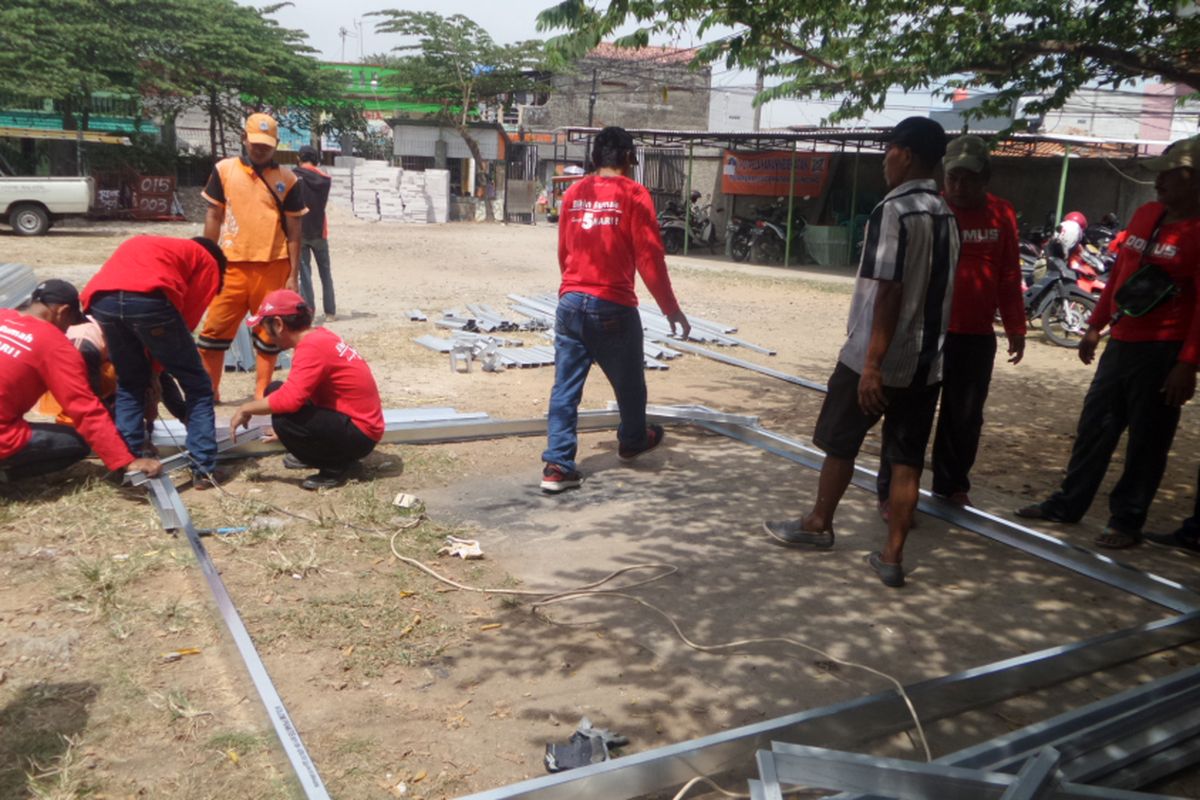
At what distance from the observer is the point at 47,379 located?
4.59 meters

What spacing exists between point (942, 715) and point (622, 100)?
42998 millimetres

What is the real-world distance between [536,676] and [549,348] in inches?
251

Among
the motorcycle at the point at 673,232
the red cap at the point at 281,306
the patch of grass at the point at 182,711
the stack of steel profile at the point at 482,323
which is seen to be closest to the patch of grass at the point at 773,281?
the motorcycle at the point at 673,232

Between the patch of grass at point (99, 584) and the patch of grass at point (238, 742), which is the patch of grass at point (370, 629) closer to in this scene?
the patch of grass at point (238, 742)

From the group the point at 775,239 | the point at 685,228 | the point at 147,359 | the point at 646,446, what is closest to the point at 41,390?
the point at 147,359

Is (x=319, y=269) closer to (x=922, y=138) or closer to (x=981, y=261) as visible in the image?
(x=981, y=261)

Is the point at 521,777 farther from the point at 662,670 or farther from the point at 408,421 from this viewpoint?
the point at 408,421

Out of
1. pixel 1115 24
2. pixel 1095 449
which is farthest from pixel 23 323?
pixel 1115 24

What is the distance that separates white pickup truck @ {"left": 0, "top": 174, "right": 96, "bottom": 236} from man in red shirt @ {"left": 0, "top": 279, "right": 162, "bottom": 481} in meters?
17.8

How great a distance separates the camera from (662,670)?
354 cm

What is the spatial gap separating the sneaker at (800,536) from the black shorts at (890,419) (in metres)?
0.46

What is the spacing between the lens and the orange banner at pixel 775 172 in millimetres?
23047

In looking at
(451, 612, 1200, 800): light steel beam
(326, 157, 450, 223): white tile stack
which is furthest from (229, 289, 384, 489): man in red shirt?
(326, 157, 450, 223): white tile stack

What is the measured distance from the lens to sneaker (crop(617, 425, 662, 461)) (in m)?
6.00
